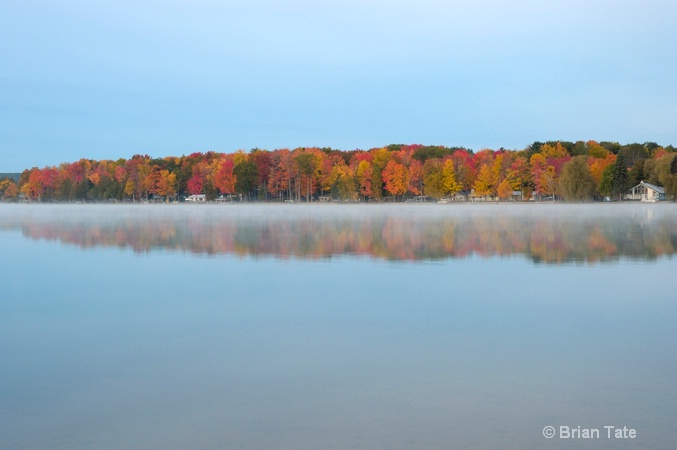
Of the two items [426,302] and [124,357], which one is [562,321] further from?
[124,357]

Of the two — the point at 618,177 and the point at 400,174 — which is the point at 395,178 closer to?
the point at 400,174

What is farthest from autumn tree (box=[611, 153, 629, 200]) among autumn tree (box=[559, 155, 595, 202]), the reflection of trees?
the reflection of trees

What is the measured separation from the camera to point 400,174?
113875 mm

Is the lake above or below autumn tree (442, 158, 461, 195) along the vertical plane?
below

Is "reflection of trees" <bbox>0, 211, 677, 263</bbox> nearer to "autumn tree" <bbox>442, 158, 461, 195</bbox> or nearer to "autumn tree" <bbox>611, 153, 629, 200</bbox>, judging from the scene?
"autumn tree" <bbox>611, 153, 629, 200</bbox>

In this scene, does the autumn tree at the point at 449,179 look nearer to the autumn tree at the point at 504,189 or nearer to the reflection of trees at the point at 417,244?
the autumn tree at the point at 504,189

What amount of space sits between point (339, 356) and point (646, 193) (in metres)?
104

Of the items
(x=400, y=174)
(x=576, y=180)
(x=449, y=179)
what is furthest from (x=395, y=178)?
(x=576, y=180)

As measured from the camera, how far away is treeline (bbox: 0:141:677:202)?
330 ft

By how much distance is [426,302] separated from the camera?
32.5 ft

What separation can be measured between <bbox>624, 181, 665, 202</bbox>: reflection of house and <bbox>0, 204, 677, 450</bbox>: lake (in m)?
89.3

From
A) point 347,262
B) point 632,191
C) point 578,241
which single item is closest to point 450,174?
point 632,191

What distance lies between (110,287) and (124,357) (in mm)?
5291

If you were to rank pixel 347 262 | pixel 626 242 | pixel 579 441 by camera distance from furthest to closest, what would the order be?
1. pixel 626 242
2. pixel 347 262
3. pixel 579 441
